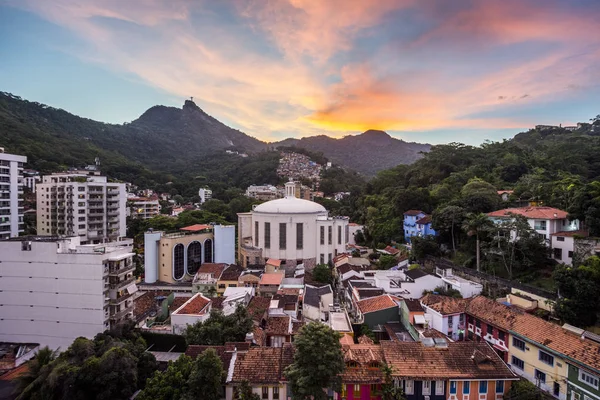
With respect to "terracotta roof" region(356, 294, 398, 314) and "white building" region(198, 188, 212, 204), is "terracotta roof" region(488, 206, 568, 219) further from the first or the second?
"white building" region(198, 188, 212, 204)

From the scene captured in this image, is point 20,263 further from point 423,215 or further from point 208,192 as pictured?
point 208,192

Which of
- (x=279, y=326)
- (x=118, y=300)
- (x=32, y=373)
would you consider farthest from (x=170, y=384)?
(x=118, y=300)

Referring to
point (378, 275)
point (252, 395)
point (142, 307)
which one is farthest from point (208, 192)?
point (252, 395)

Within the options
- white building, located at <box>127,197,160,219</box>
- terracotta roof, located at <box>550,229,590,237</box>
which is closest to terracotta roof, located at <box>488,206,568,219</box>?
terracotta roof, located at <box>550,229,590,237</box>

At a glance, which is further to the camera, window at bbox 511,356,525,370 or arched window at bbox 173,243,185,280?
arched window at bbox 173,243,185,280

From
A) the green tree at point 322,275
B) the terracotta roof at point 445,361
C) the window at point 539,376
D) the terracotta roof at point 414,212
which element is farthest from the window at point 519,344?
the terracotta roof at point 414,212

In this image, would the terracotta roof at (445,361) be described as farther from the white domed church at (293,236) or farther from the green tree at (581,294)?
the white domed church at (293,236)
